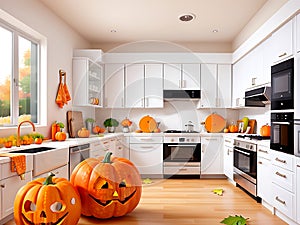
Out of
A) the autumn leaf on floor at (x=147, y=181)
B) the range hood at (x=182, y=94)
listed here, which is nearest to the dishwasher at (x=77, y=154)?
the autumn leaf on floor at (x=147, y=181)

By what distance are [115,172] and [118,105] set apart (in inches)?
122

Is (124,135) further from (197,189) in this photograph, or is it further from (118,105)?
(197,189)

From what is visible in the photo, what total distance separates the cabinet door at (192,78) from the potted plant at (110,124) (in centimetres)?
153

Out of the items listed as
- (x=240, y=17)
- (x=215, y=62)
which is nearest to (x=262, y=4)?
(x=240, y=17)

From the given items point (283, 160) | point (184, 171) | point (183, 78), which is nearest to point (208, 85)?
point (183, 78)

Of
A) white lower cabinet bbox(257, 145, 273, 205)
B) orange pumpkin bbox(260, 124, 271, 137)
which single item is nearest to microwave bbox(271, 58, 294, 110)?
white lower cabinet bbox(257, 145, 273, 205)

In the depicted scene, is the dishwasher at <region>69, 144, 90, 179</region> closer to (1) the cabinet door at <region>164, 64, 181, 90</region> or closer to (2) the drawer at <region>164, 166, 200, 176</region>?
(2) the drawer at <region>164, 166, 200, 176</region>

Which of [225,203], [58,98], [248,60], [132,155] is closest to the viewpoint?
[225,203]

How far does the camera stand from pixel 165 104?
6234 millimetres

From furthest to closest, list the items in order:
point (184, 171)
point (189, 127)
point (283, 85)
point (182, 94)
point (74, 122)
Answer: point (189, 127) → point (182, 94) → point (184, 171) → point (74, 122) → point (283, 85)

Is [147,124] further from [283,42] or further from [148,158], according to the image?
[283,42]

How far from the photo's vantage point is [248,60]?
4.91m

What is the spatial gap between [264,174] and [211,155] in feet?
6.34

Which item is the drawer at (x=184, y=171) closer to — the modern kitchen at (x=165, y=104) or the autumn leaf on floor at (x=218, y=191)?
the modern kitchen at (x=165, y=104)
